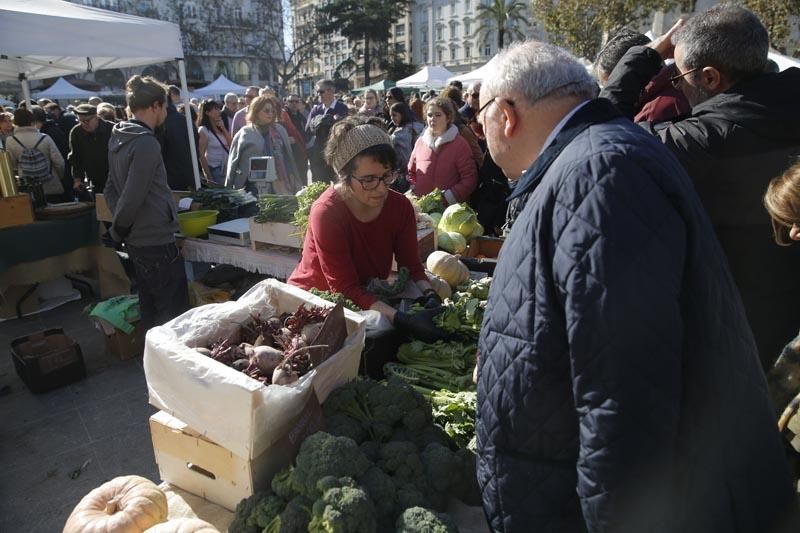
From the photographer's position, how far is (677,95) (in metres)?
3.10

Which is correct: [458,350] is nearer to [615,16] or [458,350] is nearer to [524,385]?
[524,385]

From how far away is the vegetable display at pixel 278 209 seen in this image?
442 centimetres

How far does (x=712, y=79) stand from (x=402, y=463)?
2.01 meters

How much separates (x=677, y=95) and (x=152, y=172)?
12.2 feet

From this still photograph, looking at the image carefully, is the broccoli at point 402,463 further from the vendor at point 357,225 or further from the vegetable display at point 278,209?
the vegetable display at point 278,209

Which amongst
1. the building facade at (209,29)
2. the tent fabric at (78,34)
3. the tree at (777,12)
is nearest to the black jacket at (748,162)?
the tent fabric at (78,34)

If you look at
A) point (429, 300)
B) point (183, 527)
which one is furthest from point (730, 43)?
point (183, 527)

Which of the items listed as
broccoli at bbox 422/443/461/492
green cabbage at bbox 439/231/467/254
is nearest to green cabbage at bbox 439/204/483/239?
green cabbage at bbox 439/231/467/254

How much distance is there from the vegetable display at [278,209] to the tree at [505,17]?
6082cm

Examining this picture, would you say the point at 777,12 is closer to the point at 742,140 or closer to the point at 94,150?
the point at 742,140

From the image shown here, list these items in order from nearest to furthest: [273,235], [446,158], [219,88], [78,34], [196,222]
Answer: [273,235], [196,222], [446,158], [78,34], [219,88]

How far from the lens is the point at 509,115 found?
4.37 ft

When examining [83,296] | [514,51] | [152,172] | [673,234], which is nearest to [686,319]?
[673,234]

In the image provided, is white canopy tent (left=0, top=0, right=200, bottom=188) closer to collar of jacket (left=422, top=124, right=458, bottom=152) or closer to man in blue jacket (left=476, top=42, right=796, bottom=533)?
collar of jacket (left=422, top=124, right=458, bottom=152)
